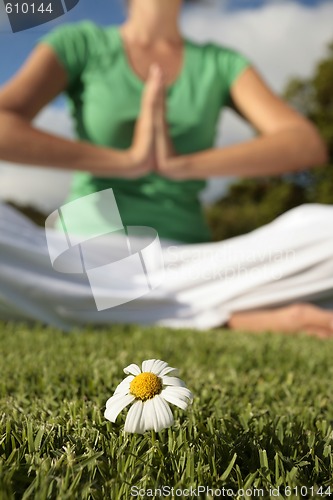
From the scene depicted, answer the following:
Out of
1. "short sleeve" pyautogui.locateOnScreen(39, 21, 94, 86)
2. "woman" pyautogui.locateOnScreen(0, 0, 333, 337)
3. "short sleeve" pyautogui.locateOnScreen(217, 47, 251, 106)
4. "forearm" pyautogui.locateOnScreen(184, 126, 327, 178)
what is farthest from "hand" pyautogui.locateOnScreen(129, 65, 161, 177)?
"short sleeve" pyautogui.locateOnScreen(217, 47, 251, 106)

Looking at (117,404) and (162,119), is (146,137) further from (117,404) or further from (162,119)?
(117,404)

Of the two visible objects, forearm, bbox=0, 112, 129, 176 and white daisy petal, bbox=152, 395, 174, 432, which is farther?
forearm, bbox=0, 112, 129, 176

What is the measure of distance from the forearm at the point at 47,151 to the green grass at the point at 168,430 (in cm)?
61

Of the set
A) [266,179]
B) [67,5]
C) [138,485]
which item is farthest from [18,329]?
[266,179]

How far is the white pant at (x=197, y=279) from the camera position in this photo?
2.42 m

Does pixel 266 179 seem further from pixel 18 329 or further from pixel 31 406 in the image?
pixel 31 406

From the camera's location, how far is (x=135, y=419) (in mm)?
610

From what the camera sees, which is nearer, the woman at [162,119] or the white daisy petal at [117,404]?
the white daisy petal at [117,404]

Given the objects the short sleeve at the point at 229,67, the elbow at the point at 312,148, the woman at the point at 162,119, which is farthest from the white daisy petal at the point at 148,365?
the short sleeve at the point at 229,67

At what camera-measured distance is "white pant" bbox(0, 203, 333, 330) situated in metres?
2.42

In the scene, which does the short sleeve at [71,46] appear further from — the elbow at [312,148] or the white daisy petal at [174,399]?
the white daisy petal at [174,399]

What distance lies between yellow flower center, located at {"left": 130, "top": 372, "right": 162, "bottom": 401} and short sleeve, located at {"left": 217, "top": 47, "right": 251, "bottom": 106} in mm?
2546

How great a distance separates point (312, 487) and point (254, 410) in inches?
17.7

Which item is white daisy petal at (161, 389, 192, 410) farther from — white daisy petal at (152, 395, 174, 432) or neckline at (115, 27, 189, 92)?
neckline at (115, 27, 189, 92)
